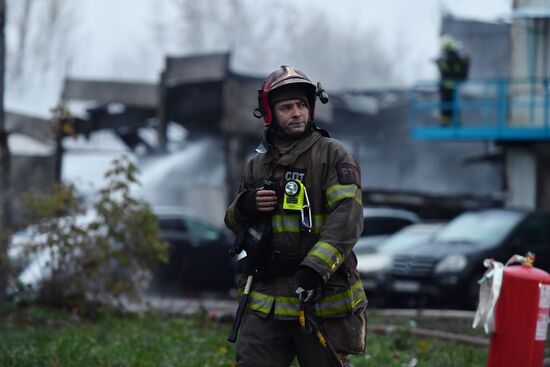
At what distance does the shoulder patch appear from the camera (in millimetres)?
4793

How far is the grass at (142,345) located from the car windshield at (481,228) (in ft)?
18.2

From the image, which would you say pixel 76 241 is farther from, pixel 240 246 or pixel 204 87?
pixel 204 87

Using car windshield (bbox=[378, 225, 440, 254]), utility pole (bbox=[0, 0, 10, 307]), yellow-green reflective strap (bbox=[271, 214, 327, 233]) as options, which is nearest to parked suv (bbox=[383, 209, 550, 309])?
car windshield (bbox=[378, 225, 440, 254])

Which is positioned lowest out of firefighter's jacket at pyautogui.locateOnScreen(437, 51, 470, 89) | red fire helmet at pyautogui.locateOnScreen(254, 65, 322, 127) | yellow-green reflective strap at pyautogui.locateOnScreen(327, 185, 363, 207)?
yellow-green reflective strap at pyautogui.locateOnScreen(327, 185, 363, 207)

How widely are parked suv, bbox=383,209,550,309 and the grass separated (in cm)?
476

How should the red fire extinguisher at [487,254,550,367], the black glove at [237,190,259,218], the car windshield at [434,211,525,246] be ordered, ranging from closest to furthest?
the black glove at [237,190,259,218], the red fire extinguisher at [487,254,550,367], the car windshield at [434,211,525,246]

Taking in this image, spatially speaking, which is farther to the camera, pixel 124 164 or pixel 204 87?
pixel 204 87

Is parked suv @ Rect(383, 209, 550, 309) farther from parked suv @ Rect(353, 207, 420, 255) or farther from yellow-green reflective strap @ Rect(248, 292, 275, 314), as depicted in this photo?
yellow-green reflective strap @ Rect(248, 292, 275, 314)

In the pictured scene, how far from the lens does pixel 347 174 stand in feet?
15.8

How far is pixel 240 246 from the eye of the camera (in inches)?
196

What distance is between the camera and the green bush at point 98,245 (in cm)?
1041

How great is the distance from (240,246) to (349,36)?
76638mm

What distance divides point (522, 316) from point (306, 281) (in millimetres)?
2222

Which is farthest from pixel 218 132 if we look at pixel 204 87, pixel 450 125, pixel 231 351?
pixel 231 351
